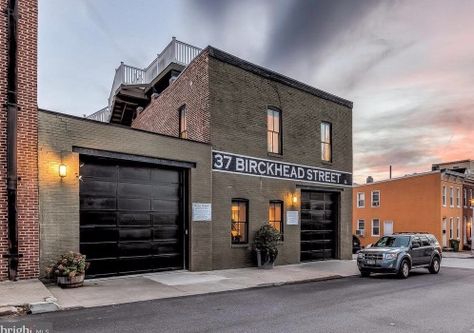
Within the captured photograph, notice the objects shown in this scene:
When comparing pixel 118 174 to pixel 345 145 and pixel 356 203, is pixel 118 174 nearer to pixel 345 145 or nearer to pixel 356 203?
pixel 345 145

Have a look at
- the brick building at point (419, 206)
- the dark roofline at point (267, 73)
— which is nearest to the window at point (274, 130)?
the dark roofline at point (267, 73)

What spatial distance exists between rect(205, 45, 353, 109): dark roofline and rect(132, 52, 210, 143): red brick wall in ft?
1.85

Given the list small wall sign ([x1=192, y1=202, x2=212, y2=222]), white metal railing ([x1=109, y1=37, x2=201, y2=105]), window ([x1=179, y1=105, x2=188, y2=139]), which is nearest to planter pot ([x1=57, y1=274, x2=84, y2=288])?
small wall sign ([x1=192, y1=202, x2=212, y2=222])

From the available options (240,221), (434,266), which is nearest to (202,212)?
(240,221)

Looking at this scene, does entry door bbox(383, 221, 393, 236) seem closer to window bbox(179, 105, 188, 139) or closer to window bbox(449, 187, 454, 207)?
window bbox(449, 187, 454, 207)

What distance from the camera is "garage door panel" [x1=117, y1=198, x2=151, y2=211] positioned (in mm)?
12727

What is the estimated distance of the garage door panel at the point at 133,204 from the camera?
12727 millimetres

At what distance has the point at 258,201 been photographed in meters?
16.7

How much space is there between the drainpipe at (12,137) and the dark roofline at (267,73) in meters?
6.81

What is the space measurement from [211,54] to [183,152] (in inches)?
162

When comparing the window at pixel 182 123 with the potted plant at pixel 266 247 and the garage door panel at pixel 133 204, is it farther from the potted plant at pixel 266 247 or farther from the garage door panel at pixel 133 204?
the potted plant at pixel 266 247

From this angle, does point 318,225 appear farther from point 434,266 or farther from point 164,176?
point 164,176

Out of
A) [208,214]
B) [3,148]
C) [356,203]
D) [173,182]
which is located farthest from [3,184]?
[356,203]

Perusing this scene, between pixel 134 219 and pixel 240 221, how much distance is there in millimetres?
4748
